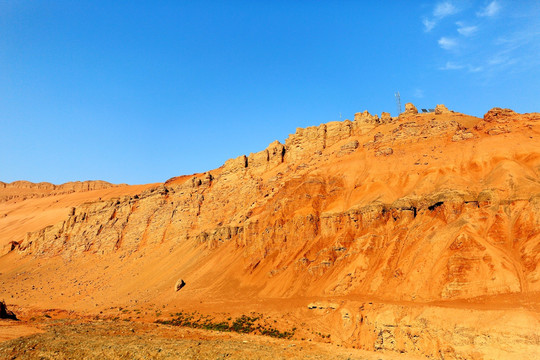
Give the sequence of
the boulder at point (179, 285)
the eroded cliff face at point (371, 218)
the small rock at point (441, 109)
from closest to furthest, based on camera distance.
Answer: the eroded cliff face at point (371, 218) → the boulder at point (179, 285) → the small rock at point (441, 109)

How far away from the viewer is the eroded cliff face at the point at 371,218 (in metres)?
28.9

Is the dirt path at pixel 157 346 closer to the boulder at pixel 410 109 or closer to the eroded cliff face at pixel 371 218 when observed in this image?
the eroded cliff face at pixel 371 218

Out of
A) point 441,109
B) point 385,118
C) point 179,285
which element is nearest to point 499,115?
point 441,109

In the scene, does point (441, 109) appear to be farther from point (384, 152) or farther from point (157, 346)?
point (157, 346)

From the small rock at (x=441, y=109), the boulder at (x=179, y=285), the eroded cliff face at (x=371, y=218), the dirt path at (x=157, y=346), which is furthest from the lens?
the small rock at (x=441, y=109)

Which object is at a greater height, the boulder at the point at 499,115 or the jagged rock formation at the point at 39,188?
the jagged rock formation at the point at 39,188

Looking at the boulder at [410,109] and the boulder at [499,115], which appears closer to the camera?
the boulder at [499,115]

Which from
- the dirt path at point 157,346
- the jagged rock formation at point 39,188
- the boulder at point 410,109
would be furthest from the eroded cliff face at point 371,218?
the jagged rock formation at point 39,188

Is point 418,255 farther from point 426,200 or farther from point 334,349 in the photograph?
point 334,349

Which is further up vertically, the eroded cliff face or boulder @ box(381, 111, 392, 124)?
boulder @ box(381, 111, 392, 124)

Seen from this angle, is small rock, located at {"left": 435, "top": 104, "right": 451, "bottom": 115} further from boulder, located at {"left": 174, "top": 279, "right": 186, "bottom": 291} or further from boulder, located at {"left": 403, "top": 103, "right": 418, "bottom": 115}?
boulder, located at {"left": 174, "top": 279, "right": 186, "bottom": 291}

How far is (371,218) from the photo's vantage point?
3788 cm

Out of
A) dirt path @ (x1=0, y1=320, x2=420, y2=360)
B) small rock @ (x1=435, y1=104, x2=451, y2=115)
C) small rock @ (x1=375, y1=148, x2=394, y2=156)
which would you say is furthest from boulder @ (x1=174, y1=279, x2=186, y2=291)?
small rock @ (x1=435, y1=104, x2=451, y2=115)

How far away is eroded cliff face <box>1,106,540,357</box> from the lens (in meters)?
28.9
